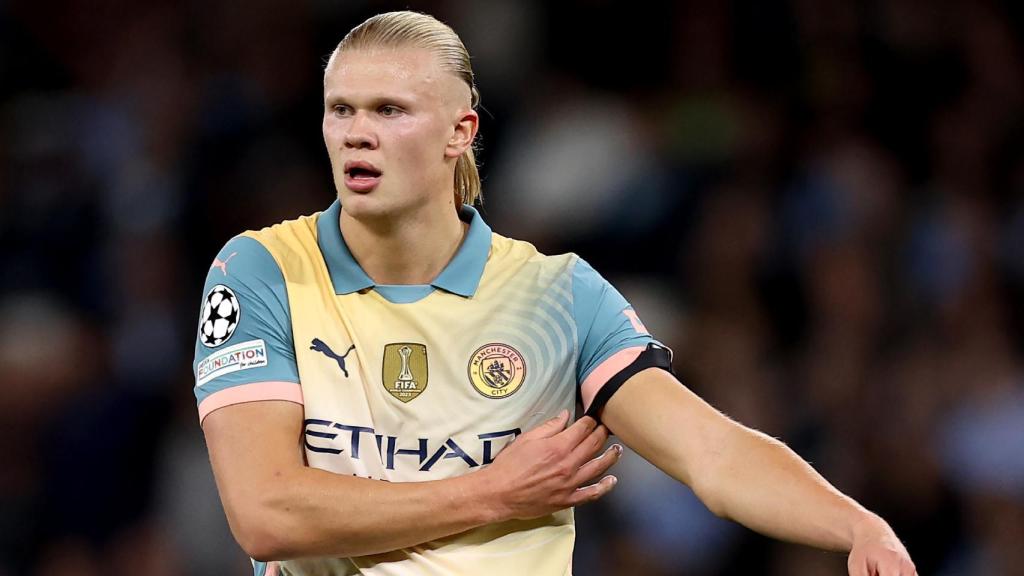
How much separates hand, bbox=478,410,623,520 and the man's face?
0.70m

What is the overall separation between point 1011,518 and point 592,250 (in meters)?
2.34

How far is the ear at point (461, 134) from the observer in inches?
154

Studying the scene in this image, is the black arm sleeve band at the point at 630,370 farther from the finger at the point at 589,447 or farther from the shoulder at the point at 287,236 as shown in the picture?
the shoulder at the point at 287,236

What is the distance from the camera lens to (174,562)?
6.98m

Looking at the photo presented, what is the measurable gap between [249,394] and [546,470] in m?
0.74

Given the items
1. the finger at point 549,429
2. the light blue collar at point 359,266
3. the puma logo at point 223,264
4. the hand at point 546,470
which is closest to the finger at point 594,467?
the hand at point 546,470

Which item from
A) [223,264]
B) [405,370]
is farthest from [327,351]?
[223,264]

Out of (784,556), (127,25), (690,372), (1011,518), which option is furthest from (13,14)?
(1011,518)

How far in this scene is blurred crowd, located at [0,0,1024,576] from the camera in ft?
22.2

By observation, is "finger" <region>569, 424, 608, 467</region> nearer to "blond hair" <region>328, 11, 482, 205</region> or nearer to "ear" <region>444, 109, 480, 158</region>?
"ear" <region>444, 109, 480, 158</region>

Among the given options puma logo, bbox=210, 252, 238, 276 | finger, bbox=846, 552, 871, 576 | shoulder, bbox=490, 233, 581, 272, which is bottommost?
finger, bbox=846, 552, 871, 576

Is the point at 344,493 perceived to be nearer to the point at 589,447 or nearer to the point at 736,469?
the point at 589,447

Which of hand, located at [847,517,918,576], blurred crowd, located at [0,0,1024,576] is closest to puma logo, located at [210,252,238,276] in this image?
hand, located at [847,517,918,576]

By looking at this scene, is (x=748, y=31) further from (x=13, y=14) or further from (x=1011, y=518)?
(x=13, y=14)
